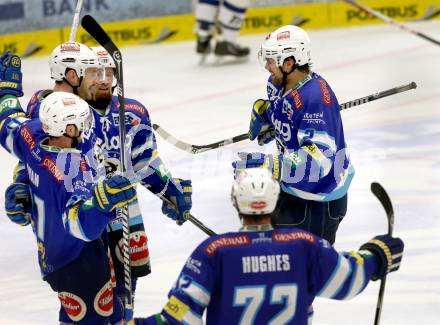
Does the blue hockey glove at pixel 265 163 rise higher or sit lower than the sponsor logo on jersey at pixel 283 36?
lower

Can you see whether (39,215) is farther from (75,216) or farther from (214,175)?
(214,175)

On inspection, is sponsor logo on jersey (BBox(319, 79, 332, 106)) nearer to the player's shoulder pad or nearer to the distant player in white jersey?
the player's shoulder pad

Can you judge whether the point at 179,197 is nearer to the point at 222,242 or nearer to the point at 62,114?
the point at 62,114

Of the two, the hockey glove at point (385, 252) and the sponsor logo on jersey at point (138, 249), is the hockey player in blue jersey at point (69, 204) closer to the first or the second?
the sponsor logo on jersey at point (138, 249)

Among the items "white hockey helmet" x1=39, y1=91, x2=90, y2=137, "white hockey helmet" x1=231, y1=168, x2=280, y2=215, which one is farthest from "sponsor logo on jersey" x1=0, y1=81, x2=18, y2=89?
"white hockey helmet" x1=231, y1=168, x2=280, y2=215

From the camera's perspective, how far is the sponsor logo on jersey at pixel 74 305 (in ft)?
15.9

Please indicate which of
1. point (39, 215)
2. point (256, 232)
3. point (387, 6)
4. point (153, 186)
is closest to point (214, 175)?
point (153, 186)

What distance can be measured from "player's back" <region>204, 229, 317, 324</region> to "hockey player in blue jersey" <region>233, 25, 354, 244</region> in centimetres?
138

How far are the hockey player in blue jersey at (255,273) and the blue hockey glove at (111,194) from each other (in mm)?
745

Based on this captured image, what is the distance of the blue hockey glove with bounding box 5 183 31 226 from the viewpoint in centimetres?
514

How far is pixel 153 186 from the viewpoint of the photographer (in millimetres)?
5559

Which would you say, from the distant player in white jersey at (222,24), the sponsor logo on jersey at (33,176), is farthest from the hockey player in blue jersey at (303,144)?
the distant player in white jersey at (222,24)

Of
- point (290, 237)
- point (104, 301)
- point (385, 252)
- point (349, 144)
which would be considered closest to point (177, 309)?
point (290, 237)

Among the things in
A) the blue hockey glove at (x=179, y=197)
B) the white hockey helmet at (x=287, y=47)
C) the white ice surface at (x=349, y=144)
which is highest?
the white hockey helmet at (x=287, y=47)
